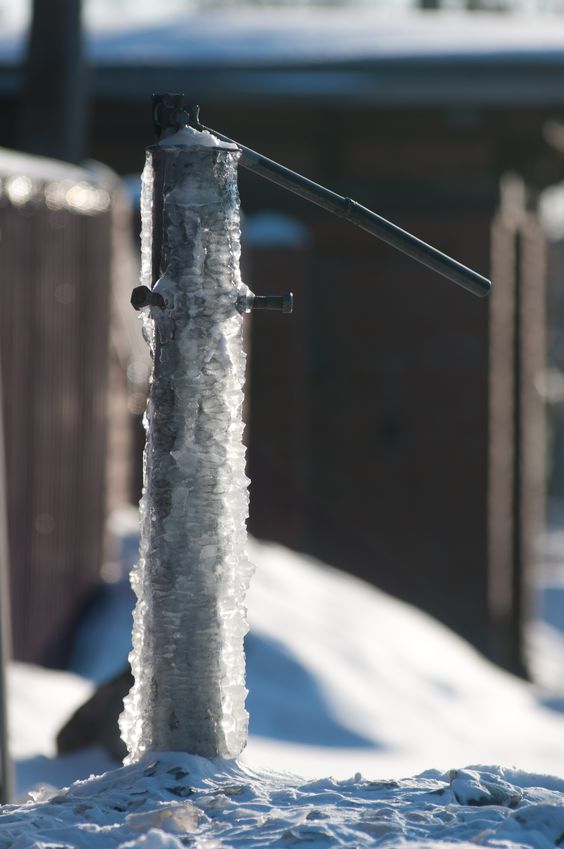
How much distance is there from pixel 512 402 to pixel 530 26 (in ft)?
13.7

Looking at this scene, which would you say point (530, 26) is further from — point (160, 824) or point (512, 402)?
point (160, 824)

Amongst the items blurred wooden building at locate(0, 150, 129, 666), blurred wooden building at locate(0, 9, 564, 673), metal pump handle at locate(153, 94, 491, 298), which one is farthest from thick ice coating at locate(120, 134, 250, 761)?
blurred wooden building at locate(0, 9, 564, 673)

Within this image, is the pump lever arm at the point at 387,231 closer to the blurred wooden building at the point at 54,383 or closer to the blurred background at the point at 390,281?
the blurred wooden building at the point at 54,383

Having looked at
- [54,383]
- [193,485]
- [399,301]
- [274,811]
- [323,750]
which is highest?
[399,301]

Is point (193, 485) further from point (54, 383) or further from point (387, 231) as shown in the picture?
point (54, 383)

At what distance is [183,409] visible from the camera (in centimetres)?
262

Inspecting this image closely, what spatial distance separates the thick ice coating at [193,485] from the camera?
2.59m

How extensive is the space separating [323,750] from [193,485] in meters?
3.58

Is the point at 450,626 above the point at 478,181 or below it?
below

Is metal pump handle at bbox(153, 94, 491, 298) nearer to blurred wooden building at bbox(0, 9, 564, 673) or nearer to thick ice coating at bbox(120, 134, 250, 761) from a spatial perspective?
thick ice coating at bbox(120, 134, 250, 761)

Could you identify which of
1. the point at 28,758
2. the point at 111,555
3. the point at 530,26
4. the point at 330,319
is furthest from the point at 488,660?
the point at 28,758

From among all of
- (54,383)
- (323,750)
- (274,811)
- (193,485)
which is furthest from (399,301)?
(274,811)

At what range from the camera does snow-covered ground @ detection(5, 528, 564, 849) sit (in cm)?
229

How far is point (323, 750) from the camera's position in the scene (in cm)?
594
